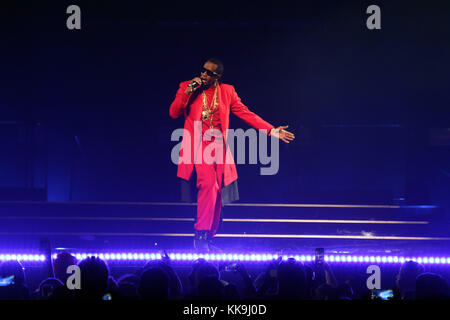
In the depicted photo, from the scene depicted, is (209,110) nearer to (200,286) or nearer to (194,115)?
(194,115)

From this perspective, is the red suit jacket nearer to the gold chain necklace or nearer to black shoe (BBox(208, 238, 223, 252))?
the gold chain necklace

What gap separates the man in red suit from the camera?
568 cm

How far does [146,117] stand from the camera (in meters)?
7.50

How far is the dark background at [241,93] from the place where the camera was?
6871 mm

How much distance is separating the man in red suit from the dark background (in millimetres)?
1356

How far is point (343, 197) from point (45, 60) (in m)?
4.49

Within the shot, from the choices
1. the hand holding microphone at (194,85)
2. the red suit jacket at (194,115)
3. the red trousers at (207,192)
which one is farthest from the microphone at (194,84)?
the red trousers at (207,192)

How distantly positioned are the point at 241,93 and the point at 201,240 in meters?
2.40

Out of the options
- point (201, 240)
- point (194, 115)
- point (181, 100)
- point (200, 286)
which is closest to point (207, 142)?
point (194, 115)

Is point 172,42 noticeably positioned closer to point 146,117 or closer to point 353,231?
point 146,117

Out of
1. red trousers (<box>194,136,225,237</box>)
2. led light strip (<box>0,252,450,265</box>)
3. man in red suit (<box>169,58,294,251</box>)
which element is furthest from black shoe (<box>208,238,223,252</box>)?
led light strip (<box>0,252,450,265</box>)

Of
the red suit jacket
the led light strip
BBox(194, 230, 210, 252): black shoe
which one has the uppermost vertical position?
the red suit jacket

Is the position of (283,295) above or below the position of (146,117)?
below
